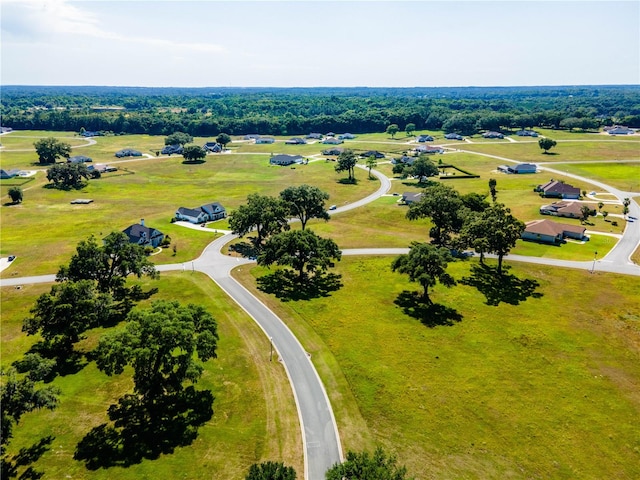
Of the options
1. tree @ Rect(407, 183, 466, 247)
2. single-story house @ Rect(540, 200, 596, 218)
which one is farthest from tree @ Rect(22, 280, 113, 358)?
single-story house @ Rect(540, 200, 596, 218)

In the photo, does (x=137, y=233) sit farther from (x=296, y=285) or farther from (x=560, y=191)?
(x=560, y=191)

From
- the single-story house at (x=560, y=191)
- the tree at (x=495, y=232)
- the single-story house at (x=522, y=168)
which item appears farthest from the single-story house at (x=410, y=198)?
the single-story house at (x=522, y=168)

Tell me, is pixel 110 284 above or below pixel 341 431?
above

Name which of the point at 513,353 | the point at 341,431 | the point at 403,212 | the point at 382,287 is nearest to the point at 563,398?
the point at 513,353

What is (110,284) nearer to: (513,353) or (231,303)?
(231,303)

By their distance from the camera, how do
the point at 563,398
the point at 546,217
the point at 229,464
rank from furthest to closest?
the point at 546,217, the point at 563,398, the point at 229,464

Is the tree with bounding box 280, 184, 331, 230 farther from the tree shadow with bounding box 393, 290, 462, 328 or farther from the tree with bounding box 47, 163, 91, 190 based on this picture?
the tree with bounding box 47, 163, 91, 190
